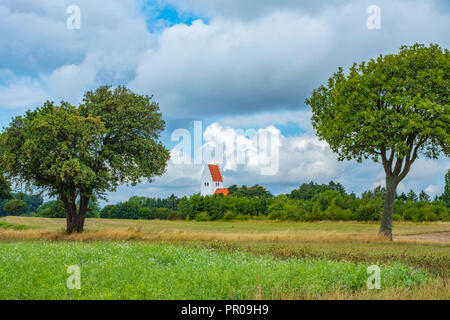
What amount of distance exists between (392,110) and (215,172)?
5274 inches

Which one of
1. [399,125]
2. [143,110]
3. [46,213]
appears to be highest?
[143,110]

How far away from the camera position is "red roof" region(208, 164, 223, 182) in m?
161

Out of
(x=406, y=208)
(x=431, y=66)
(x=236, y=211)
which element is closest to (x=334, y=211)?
(x=406, y=208)

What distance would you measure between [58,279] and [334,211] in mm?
71332

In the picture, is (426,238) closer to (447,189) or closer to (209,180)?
(447,189)

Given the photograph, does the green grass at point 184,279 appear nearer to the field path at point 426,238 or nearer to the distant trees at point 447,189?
the field path at point 426,238

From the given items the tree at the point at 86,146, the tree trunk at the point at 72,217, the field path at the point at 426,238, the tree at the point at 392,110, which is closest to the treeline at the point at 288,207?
the tree trunk at the point at 72,217

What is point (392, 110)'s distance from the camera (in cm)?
3139

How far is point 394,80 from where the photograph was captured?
31312 millimetres

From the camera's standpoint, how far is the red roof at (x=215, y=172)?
16125 centimetres

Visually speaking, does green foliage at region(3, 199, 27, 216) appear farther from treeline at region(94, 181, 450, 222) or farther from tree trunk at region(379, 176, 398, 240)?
treeline at region(94, 181, 450, 222)

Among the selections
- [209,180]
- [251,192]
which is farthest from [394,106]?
[209,180]
